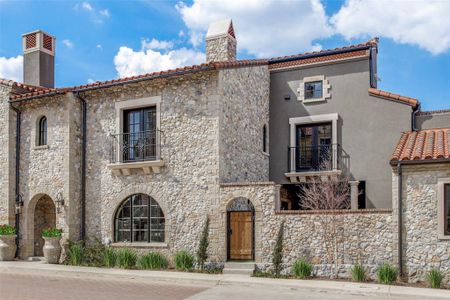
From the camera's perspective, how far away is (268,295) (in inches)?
429

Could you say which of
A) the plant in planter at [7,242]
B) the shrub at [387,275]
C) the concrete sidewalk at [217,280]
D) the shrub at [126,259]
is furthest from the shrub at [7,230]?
the shrub at [387,275]

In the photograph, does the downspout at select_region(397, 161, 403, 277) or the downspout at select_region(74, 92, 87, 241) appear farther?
the downspout at select_region(74, 92, 87, 241)

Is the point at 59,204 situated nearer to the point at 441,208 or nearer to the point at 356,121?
the point at 356,121

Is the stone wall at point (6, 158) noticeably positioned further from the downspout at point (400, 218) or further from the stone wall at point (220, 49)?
the downspout at point (400, 218)

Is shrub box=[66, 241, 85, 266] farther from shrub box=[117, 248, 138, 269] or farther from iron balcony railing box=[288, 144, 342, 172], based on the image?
iron balcony railing box=[288, 144, 342, 172]

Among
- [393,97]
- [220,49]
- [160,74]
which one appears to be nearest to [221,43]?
[220,49]

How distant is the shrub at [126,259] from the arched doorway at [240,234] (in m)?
3.21

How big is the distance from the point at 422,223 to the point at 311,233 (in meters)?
3.04

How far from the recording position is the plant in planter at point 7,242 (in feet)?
54.6

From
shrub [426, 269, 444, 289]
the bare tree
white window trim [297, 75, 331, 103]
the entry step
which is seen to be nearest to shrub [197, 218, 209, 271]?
the entry step

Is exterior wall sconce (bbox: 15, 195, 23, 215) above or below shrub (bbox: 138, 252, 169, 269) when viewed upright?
above

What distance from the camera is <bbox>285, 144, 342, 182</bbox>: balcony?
1667 cm

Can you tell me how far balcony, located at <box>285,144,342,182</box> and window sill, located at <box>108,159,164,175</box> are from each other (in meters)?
5.10

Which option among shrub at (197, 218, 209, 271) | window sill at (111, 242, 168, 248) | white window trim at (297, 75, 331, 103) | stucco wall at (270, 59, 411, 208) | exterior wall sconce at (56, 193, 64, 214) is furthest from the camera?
white window trim at (297, 75, 331, 103)
